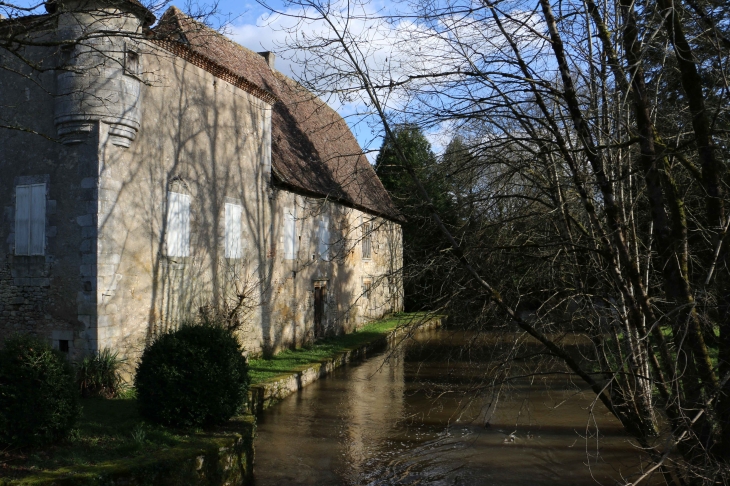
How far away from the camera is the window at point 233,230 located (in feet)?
44.1

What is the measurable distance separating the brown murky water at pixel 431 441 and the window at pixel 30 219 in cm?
485

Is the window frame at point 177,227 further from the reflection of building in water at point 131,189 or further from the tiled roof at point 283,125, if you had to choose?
the tiled roof at point 283,125

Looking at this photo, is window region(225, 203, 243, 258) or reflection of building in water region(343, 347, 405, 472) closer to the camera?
reflection of building in water region(343, 347, 405, 472)

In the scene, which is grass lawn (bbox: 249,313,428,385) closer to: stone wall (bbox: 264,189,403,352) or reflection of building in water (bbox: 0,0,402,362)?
stone wall (bbox: 264,189,403,352)

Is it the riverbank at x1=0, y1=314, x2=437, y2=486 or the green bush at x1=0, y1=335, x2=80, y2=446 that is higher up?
the green bush at x1=0, y1=335, x2=80, y2=446

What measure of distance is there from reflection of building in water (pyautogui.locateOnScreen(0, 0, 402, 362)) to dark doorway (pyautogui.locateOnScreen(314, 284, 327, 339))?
9.63ft

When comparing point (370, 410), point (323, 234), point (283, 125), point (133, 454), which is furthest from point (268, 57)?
point (133, 454)

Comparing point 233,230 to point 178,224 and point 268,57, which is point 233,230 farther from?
point 268,57

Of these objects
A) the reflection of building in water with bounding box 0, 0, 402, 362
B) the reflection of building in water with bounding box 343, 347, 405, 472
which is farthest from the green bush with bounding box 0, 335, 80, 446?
the reflection of building in water with bounding box 343, 347, 405, 472

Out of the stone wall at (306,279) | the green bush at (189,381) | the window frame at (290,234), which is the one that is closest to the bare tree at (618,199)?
the green bush at (189,381)

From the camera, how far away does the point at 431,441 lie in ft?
30.4

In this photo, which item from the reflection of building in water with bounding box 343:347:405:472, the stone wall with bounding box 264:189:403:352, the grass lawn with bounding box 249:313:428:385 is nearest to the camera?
the reflection of building in water with bounding box 343:347:405:472

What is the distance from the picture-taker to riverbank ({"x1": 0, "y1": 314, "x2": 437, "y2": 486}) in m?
5.73

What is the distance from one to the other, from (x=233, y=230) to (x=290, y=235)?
2703 mm
